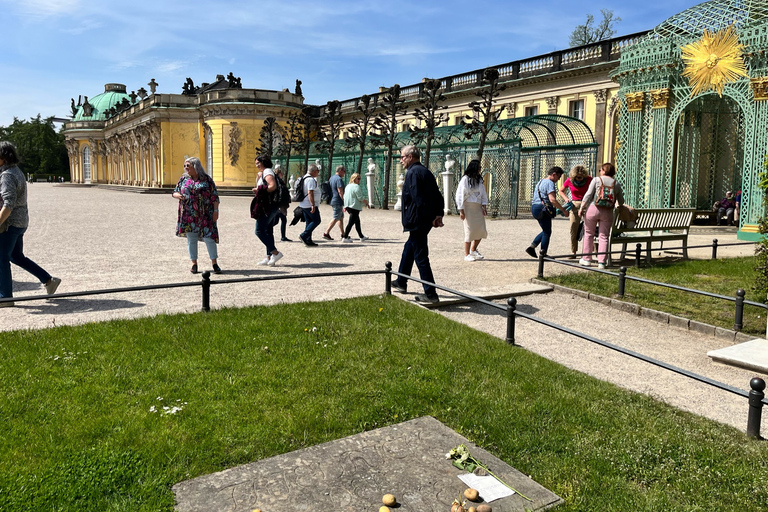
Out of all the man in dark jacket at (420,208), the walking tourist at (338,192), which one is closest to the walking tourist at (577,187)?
the man in dark jacket at (420,208)

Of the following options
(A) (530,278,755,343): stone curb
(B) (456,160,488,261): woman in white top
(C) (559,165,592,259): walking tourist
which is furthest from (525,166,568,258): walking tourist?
(A) (530,278,755,343): stone curb

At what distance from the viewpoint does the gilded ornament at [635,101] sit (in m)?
A: 18.0

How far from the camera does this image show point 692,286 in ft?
28.4

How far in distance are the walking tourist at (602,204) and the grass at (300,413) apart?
17.9 ft

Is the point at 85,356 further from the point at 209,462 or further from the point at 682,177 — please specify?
the point at 682,177

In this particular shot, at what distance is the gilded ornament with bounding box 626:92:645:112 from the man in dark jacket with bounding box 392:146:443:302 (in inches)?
518

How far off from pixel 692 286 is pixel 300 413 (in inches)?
268

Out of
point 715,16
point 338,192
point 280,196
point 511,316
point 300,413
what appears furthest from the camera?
point 715,16

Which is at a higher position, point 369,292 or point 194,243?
point 194,243

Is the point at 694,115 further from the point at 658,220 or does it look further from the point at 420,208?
the point at 420,208

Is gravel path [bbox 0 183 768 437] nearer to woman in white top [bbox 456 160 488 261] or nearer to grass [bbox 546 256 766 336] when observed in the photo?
grass [bbox 546 256 766 336]

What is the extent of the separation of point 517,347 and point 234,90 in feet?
158

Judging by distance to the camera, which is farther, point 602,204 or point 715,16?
point 715,16

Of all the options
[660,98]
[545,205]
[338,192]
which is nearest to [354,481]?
[545,205]
